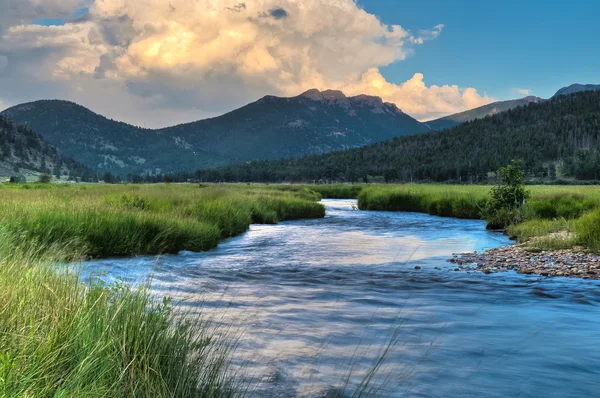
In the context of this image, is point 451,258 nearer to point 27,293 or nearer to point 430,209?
point 27,293

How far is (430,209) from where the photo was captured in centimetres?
4253

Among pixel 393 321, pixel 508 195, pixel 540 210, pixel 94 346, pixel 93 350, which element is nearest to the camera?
pixel 93 350


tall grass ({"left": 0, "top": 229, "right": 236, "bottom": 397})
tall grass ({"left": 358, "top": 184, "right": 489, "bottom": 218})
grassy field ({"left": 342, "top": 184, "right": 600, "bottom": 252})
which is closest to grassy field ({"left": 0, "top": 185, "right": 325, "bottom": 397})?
tall grass ({"left": 0, "top": 229, "right": 236, "bottom": 397})

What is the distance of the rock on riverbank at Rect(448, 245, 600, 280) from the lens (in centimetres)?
1320

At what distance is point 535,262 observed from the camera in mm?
14922

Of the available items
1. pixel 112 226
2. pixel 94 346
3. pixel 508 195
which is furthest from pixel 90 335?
pixel 508 195

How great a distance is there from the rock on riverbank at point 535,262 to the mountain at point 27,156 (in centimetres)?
14549

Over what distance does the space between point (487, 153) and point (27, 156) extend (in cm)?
15423

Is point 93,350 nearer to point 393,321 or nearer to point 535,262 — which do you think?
point 393,321

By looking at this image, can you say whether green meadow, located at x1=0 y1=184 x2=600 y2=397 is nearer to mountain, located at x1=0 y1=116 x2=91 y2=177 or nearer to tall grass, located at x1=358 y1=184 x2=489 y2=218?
tall grass, located at x1=358 y1=184 x2=489 y2=218

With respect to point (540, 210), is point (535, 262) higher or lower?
lower

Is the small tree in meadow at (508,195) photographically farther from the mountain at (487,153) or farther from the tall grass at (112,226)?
the mountain at (487,153)

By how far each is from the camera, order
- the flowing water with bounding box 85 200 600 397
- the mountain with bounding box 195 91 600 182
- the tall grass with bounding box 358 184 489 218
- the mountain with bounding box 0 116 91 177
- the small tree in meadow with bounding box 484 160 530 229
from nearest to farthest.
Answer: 1. the flowing water with bounding box 85 200 600 397
2. the small tree in meadow with bounding box 484 160 530 229
3. the tall grass with bounding box 358 184 489 218
4. the mountain with bounding box 195 91 600 182
5. the mountain with bounding box 0 116 91 177

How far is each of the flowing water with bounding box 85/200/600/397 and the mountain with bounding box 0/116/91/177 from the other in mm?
143443
